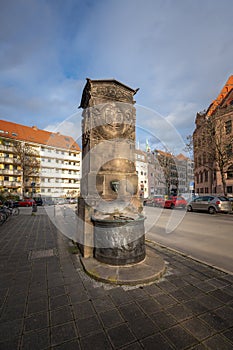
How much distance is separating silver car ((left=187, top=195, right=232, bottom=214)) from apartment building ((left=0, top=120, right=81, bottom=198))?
30648 mm

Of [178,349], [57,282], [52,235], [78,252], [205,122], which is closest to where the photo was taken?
[178,349]


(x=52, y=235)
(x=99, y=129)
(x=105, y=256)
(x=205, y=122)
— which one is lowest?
(x=52, y=235)

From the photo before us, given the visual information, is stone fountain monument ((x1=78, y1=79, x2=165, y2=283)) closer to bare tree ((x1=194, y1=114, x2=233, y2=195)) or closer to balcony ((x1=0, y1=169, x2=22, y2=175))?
bare tree ((x1=194, y1=114, x2=233, y2=195))

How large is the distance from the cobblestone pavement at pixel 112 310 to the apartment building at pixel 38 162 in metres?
35.1

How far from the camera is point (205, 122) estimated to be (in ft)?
59.3

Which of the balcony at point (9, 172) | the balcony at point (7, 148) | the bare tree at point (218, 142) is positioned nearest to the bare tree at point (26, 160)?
the balcony at point (7, 148)

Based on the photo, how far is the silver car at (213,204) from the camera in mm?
14213

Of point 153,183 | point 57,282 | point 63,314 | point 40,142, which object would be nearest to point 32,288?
point 57,282

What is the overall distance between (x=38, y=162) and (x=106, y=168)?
117ft

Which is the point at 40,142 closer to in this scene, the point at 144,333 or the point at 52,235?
the point at 52,235

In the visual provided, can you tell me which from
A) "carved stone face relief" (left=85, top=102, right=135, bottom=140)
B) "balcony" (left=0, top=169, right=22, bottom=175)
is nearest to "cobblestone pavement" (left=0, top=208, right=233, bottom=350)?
"carved stone face relief" (left=85, top=102, right=135, bottom=140)

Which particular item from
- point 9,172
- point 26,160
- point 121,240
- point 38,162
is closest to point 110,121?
point 121,240

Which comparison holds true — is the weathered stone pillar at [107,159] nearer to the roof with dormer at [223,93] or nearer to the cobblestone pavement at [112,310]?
the cobblestone pavement at [112,310]

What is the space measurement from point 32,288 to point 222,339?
9.95 ft
